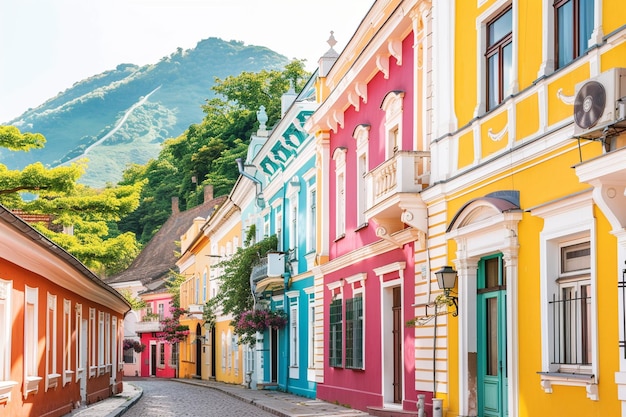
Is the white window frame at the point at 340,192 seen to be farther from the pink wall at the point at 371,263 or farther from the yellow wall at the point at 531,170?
the yellow wall at the point at 531,170

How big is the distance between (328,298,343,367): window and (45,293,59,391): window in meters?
5.81

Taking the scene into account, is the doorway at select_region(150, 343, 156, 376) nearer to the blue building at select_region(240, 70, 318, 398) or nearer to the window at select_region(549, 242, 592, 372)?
the blue building at select_region(240, 70, 318, 398)

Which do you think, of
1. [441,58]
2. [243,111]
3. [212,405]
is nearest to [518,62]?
[441,58]

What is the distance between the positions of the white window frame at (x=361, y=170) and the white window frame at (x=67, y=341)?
5647mm

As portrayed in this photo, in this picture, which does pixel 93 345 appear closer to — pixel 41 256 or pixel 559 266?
pixel 41 256

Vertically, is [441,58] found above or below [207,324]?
above

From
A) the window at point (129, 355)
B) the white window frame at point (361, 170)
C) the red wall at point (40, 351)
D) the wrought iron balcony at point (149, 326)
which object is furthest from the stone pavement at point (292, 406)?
the window at point (129, 355)

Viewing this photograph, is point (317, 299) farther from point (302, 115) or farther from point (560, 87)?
point (560, 87)

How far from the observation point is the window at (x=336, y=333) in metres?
21.7

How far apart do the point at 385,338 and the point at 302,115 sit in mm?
8910

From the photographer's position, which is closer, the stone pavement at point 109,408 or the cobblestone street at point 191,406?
the stone pavement at point 109,408

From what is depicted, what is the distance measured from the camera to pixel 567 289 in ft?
36.4

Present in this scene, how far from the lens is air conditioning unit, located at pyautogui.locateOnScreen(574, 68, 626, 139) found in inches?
359

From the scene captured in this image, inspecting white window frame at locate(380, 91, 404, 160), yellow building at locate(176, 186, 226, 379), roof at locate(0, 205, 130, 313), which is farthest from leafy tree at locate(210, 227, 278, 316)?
white window frame at locate(380, 91, 404, 160)
